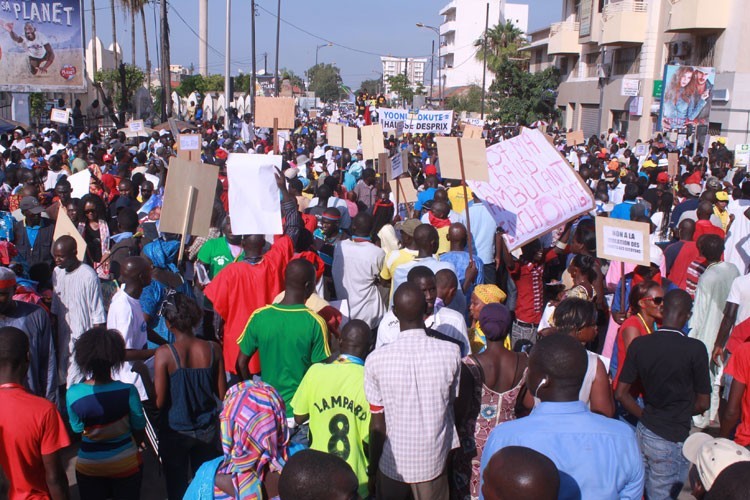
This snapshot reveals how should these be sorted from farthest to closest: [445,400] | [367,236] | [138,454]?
[367,236] < [138,454] < [445,400]

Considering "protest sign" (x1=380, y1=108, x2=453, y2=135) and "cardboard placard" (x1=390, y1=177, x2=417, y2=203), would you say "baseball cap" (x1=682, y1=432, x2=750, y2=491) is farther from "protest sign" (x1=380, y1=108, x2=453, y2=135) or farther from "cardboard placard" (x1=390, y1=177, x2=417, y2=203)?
"protest sign" (x1=380, y1=108, x2=453, y2=135)

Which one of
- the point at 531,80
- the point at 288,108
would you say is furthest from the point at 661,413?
the point at 531,80

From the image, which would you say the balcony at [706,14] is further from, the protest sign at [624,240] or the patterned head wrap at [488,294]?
the patterned head wrap at [488,294]

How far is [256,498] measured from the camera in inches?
114

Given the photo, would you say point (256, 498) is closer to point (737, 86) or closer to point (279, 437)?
point (279, 437)

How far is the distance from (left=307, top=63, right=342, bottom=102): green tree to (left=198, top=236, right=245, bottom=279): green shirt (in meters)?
119

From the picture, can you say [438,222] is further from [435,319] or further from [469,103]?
[469,103]

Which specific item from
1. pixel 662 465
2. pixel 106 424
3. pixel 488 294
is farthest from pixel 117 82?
pixel 662 465

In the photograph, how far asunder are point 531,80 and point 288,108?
1174 inches

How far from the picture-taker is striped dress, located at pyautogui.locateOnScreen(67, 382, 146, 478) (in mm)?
3803

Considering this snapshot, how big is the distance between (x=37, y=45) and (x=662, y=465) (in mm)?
32388

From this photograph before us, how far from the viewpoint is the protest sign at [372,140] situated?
39.8 ft

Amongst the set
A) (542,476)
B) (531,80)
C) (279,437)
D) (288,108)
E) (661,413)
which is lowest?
(661,413)

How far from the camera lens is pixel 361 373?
380 cm
